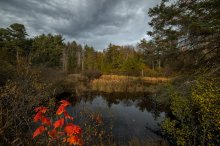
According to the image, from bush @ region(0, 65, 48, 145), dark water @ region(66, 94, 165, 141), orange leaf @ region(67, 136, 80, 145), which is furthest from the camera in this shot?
dark water @ region(66, 94, 165, 141)

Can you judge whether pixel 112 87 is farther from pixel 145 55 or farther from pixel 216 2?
pixel 216 2

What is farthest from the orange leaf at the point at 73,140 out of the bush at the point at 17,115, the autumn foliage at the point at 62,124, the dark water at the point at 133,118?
the dark water at the point at 133,118

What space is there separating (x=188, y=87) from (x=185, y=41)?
6.67 feet

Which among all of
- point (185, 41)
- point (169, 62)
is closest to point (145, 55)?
point (169, 62)

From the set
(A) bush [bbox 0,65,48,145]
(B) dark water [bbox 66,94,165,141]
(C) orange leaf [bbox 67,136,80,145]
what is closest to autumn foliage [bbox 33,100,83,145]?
(C) orange leaf [bbox 67,136,80,145]

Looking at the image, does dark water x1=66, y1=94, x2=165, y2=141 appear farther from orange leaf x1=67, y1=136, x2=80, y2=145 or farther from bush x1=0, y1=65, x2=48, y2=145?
orange leaf x1=67, y1=136, x2=80, y2=145

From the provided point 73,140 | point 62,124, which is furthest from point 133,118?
point 73,140

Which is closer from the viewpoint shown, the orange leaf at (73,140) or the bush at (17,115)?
the orange leaf at (73,140)

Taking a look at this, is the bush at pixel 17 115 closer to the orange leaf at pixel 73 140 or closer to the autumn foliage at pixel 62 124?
the autumn foliage at pixel 62 124

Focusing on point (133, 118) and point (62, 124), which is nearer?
point (62, 124)

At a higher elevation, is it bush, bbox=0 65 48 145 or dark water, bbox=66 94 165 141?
bush, bbox=0 65 48 145

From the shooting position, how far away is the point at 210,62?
23.4 feet

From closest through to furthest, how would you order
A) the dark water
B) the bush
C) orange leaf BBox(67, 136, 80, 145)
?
orange leaf BBox(67, 136, 80, 145) → the bush → the dark water

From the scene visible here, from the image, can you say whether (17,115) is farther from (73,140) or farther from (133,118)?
(133,118)
